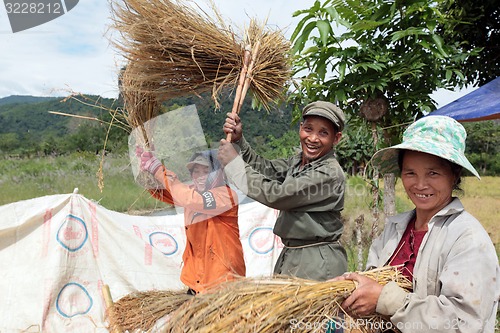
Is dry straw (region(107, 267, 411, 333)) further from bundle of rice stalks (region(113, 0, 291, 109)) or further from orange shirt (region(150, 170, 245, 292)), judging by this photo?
bundle of rice stalks (region(113, 0, 291, 109))

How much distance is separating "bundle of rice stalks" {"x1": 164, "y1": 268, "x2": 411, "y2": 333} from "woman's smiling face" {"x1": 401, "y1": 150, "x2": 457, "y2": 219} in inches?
11.0

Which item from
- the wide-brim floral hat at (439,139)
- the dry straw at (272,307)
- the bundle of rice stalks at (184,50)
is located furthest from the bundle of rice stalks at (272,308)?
the bundle of rice stalks at (184,50)

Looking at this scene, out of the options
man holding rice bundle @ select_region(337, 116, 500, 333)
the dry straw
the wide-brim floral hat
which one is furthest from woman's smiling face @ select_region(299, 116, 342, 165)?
the dry straw

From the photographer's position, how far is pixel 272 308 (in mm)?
1354

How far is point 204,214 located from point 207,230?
0.10 metres

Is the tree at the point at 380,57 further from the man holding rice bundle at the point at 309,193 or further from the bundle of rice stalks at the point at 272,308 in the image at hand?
the bundle of rice stalks at the point at 272,308

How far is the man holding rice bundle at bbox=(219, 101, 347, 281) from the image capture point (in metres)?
2.04

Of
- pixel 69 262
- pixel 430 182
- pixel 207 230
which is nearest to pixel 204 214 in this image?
pixel 207 230

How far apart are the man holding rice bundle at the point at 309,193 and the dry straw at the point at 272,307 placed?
608 mm

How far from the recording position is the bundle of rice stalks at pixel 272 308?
4.42 ft

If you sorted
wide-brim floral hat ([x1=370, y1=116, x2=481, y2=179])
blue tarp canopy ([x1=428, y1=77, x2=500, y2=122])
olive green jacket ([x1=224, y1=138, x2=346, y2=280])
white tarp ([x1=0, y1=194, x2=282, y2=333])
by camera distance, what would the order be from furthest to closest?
1. blue tarp canopy ([x1=428, y1=77, x2=500, y2=122])
2. white tarp ([x1=0, y1=194, x2=282, y2=333])
3. olive green jacket ([x1=224, y1=138, x2=346, y2=280])
4. wide-brim floral hat ([x1=370, y1=116, x2=481, y2=179])

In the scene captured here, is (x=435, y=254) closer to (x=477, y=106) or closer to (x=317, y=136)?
(x=317, y=136)

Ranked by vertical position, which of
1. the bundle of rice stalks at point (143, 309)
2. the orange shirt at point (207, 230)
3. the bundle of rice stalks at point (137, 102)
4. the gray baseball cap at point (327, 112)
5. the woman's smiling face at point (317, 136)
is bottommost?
the bundle of rice stalks at point (143, 309)

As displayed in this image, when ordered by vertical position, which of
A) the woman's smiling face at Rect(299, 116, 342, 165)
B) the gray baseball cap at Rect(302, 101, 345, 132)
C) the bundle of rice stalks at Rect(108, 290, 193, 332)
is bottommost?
the bundle of rice stalks at Rect(108, 290, 193, 332)
